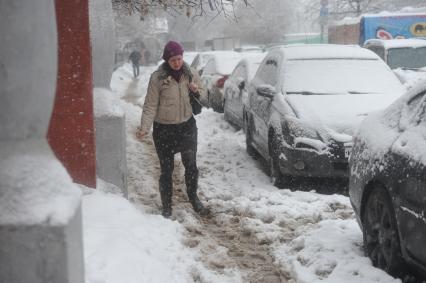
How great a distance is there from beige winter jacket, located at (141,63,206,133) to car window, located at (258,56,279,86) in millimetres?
2408

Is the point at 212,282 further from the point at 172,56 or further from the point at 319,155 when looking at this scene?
the point at 319,155

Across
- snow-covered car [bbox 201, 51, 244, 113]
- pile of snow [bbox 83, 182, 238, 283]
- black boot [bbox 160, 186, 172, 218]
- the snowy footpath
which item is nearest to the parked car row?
the snowy footpath

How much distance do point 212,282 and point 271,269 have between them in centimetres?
64

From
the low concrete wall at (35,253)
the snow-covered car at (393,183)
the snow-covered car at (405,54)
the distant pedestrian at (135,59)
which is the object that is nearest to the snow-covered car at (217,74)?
the snow-covered car at (405,54)

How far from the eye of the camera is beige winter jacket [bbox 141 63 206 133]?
5609mm

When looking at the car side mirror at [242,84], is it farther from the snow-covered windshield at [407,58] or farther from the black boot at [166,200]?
the snow-covered windshield at [407,58]

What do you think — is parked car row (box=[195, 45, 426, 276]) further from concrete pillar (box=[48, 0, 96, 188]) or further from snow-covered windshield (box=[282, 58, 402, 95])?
concrete pillar (box=[48, 0, 96, 188])

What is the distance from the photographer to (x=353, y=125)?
21.7ft

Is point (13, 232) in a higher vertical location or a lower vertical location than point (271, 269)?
higher

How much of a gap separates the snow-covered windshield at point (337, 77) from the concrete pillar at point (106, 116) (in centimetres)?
261

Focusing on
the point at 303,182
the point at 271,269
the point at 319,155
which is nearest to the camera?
the point at 271,269

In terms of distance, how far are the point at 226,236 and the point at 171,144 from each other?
3.54 ft

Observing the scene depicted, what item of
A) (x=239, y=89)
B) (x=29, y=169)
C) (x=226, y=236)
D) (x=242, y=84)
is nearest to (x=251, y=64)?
(x=239, y=89)

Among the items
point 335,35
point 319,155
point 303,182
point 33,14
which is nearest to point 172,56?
point 319,155
